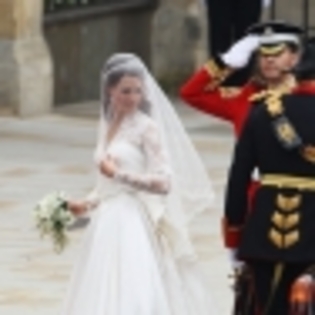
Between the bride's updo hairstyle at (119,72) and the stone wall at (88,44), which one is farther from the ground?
the bride's updo hairstyle at (119,72)

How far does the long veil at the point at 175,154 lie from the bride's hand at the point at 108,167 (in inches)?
3.4

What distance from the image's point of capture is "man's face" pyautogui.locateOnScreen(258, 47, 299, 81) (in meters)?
8.96

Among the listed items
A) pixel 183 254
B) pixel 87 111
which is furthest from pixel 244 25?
pixel 183 254

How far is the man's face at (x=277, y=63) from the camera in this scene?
8.96 m

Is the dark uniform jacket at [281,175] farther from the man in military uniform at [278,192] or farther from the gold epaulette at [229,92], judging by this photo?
the gold epaulette at [229,92]

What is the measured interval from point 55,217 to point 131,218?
343 mm

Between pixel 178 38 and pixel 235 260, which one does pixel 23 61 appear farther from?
pixel 235 260

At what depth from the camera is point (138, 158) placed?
996 centimetres

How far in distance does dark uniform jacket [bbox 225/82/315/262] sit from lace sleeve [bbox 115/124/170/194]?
138cm

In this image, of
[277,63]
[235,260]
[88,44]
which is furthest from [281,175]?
[88,44]

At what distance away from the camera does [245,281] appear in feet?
28.1

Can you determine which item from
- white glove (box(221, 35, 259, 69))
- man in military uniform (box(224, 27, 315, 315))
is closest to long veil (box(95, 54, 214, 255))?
white glove (box(221, 35, 259, 69))

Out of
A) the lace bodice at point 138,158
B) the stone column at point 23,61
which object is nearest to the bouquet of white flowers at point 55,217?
the lace bodice at point 138,158

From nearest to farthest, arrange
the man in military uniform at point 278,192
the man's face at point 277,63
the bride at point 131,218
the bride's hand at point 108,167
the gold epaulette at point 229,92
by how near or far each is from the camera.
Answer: the man in military uniform at point 278,192
the man's face at point 277,63
the gold epaulette at point 229,92
the bride's hand at point 108,167
the bride at point 131,218
